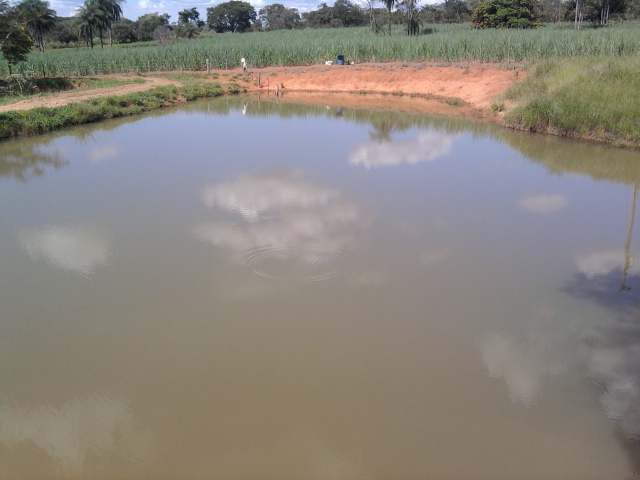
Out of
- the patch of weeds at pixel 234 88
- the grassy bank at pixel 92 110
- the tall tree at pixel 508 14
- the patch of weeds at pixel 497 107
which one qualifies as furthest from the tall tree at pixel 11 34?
the tall tree at pixel 508 14

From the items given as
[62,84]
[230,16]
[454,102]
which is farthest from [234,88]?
[230,16]

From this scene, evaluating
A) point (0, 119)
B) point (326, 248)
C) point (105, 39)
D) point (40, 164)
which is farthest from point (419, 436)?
point (105, 39)

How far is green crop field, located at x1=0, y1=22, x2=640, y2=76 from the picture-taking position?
19.6 metres

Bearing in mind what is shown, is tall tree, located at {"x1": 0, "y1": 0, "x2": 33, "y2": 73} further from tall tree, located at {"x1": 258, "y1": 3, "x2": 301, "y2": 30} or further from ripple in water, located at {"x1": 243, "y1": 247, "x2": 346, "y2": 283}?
tall tree, located at {"x1": 258, "y1": 3, "x2": 301, "y2": 30}

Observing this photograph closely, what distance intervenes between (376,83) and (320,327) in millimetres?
19282

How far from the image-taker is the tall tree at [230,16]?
6153 centimetres

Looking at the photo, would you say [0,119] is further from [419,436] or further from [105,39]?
[105,39]

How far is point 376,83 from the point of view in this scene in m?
22.1

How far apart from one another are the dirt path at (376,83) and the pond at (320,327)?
935cm

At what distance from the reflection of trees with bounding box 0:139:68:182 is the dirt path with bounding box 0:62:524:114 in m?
4.00

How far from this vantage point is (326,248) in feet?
20.0

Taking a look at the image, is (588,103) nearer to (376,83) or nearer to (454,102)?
(454,102)

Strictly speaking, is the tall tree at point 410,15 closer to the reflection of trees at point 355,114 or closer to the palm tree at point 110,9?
the reflection of trees at point 355,114

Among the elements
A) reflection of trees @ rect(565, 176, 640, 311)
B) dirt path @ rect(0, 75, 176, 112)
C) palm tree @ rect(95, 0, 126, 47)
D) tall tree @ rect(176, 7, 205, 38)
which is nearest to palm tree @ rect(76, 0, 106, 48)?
palm tree @ rect(95, 0, 126, 47)
